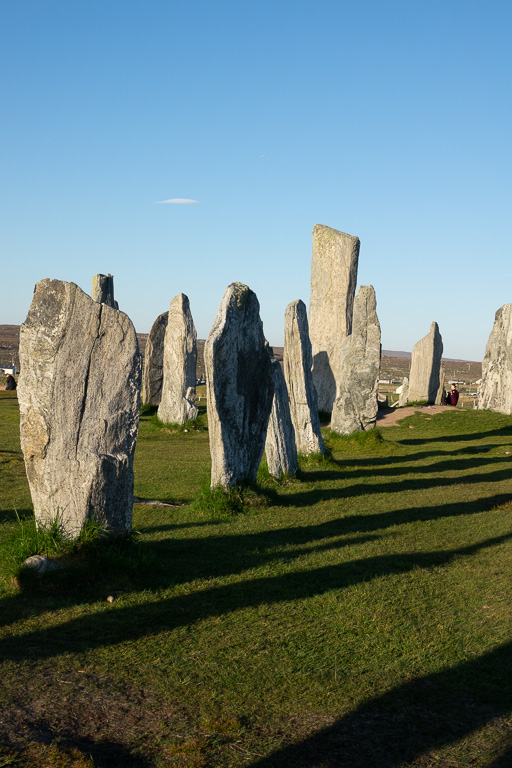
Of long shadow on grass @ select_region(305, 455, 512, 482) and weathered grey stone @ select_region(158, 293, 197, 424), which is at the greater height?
weathered grey stone @ select_region(158, 293, 197, 424)

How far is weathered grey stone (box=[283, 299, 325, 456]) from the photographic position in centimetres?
1270

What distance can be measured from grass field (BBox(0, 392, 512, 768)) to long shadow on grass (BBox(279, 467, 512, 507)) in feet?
2.06

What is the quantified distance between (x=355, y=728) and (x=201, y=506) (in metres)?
4.83

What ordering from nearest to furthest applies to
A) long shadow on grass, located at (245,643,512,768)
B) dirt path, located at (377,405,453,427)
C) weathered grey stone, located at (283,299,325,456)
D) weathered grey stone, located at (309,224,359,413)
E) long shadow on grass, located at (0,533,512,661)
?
long shadow on grass, located at (245,643,512,768), long shadow on grass, located at (0,533,512,661), weathered grey stone, located at (283,299,325,456), dirt path, located at (377,405,453,427), weathered grey stone, located at (309,224,359,413)

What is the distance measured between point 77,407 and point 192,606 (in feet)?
6.31

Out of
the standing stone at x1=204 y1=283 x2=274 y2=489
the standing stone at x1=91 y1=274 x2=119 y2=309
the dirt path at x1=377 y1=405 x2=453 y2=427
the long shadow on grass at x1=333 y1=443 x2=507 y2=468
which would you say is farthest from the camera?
the standing stone at x1=91 y1=274 x2=119 y2=309

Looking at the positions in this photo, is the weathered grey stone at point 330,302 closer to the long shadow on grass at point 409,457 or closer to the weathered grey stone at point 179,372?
the weathered grey stone at point 179,372

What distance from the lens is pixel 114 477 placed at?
19.6 feet

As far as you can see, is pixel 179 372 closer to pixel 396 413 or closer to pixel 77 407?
pixel 396 413

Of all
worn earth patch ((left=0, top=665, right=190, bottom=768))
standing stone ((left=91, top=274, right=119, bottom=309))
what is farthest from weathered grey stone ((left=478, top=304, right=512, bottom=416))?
worn earth patch ((left=0, top=665, right=190, bottom=768))

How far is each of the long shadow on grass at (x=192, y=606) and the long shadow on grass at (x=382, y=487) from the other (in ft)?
8.80

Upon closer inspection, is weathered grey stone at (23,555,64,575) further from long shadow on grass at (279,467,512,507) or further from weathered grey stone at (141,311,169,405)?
weathered grey stone at (141,311,169,405)

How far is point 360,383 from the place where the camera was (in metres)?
15.6

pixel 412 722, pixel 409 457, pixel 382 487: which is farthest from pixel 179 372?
pixel 412 722
